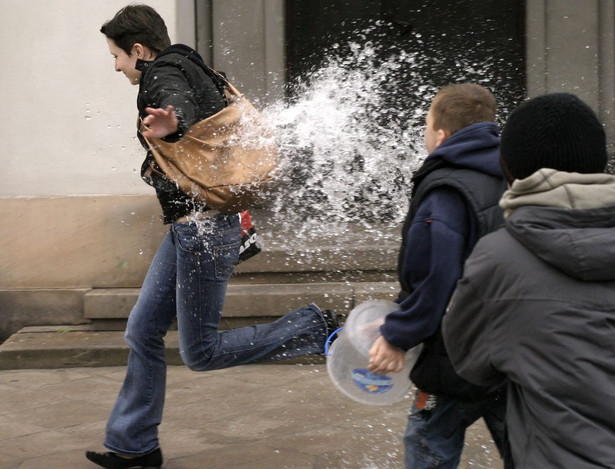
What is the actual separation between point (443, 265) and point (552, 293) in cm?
72

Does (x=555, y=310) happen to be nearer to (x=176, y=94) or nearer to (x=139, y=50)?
(x=176, y=94)

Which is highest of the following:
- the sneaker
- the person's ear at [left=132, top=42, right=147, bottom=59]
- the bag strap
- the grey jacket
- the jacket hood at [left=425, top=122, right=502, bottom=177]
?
the person's ear at [left=132, top=42, right=147, bottom=59]

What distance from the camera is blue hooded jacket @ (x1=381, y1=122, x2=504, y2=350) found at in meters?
2.52

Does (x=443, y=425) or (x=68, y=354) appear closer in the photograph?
(x=443, y=425)

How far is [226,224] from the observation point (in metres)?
3.68

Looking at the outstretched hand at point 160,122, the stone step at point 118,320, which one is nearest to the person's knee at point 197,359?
the outstretched hand at point 160,122

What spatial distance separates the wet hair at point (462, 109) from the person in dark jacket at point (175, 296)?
1.08m

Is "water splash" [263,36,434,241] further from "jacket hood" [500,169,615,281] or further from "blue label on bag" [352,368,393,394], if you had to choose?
"jacket hood" [500,169,615,281]

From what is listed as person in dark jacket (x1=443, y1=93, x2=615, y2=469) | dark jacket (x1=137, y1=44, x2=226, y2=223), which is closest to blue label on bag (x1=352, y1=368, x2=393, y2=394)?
person in dark jacket (x1=443, y1=93, x2=615, y2=469)

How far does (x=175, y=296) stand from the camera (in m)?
3.76

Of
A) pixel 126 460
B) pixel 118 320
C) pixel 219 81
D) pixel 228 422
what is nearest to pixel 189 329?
pixel 126 460

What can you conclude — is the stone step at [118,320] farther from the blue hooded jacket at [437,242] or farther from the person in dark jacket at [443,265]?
the blue hooded jacket at [437,242]

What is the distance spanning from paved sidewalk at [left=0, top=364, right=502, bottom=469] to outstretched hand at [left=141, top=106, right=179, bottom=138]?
1.59 m

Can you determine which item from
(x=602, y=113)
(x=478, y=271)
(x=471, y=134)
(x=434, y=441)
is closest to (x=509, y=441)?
(x=478, y=271)
